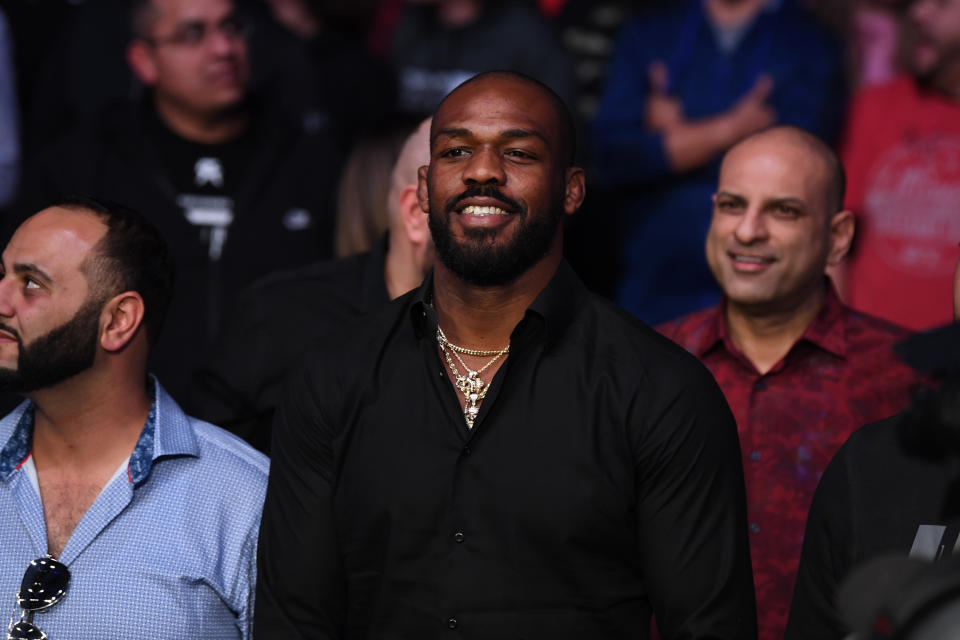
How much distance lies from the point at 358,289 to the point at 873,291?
209cm

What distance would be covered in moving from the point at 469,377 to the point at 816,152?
152 cm

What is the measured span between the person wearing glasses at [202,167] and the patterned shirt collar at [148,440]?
1.23m

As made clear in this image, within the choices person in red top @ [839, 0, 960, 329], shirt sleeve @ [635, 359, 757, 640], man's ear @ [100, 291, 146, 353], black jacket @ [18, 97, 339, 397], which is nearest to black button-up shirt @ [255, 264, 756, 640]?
shirt sleeve @ [635, 359, 757, 640]

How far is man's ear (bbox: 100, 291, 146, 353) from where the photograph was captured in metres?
3.30

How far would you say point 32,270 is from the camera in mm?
3285

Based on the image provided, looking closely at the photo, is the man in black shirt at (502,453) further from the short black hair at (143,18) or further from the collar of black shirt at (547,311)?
the short black hair at (143,18)

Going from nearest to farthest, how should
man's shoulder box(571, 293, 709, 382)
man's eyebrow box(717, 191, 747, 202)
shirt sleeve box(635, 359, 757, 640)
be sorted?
1. shirt sleeve box(635, 359, 757, 640)
2. man's shoulder box(571, 293, 709, 382)
3. man's eyebrow box(717, 191, 747, 202)

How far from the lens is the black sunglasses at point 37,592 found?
118 inches

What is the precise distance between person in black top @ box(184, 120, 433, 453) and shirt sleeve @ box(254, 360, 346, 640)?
83 centimetres

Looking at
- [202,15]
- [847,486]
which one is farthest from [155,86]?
[847,486]

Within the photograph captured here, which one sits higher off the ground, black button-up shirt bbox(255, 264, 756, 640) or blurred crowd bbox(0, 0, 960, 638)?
blurred crowd bbox(0, 0, 960, 638)

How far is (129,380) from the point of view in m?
3.35

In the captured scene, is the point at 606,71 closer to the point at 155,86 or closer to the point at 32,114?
the point at 155,86

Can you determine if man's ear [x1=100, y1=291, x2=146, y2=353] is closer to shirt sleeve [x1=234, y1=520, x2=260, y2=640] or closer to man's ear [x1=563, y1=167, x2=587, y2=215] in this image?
shirt sleeve [x1=234, y1=520, x2=260, y2=640]
